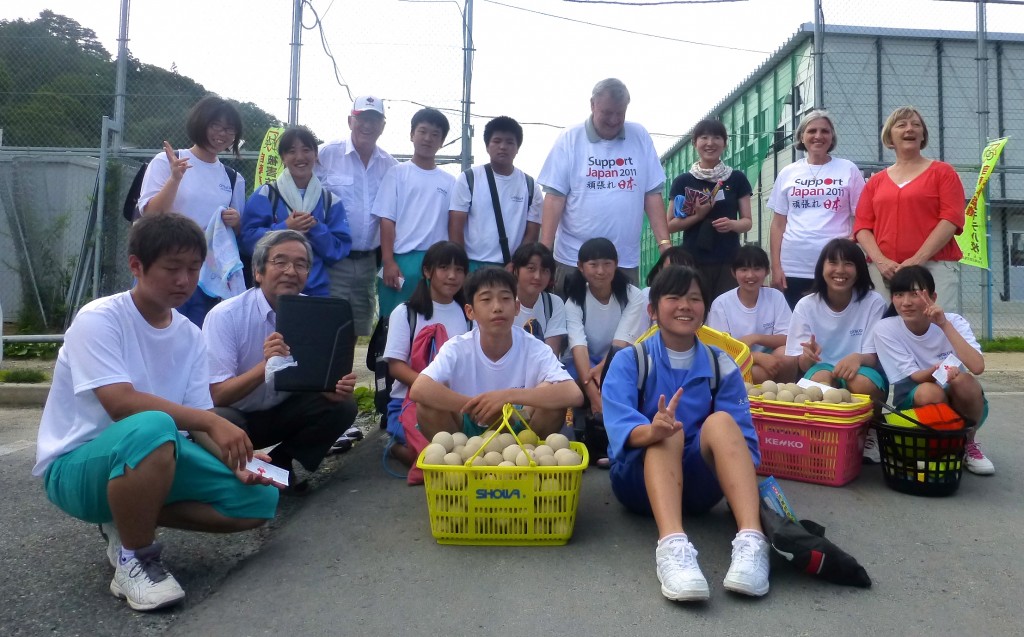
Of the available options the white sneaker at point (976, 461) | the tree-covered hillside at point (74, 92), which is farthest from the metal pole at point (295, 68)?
the white sneaker at point (976, 461)

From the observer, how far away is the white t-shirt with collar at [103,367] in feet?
8.48

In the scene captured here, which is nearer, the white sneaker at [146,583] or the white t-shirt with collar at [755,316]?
the white sneaker at [146,583]

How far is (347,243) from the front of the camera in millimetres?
5039

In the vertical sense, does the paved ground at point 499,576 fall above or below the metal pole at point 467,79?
below

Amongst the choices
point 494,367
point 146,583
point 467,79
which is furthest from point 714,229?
point 146,583

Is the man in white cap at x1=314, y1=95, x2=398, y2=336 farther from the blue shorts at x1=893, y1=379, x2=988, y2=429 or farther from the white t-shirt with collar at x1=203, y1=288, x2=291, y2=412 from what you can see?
the blue shorts at x1=893, y1=379, x2=988, y2=429

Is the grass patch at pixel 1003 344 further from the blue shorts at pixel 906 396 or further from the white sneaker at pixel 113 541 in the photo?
the white sneaker at pixel 113 541

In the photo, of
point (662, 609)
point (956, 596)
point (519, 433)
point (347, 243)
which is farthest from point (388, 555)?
point (347, 243)

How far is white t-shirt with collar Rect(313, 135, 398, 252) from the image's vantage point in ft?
17.6

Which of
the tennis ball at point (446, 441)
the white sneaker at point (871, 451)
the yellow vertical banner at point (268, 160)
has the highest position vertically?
the yellow vertical banner at point (268, 160)

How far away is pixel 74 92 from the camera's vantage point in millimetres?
8445

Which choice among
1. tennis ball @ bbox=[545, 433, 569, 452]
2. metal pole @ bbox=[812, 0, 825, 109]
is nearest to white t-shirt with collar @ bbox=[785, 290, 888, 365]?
tennis ball @ bbox=[545, 433, 569, 452]

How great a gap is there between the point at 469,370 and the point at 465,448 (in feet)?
2.00

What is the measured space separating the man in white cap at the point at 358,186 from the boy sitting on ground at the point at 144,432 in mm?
2450
